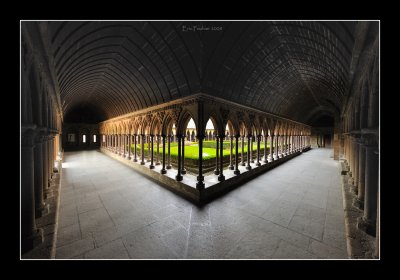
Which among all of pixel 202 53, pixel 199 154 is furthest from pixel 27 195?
pixel 202 53

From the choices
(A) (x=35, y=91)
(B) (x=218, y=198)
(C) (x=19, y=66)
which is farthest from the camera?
(B) (x=218, y=198)

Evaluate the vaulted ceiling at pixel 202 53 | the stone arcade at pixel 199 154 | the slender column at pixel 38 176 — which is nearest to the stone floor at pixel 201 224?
the stone arcade at pixel 199 154

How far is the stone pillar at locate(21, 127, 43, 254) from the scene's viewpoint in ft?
7.30

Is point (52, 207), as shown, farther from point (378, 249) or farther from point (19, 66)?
point (378, 249)

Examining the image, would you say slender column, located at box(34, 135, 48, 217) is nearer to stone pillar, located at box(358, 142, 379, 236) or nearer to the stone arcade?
the stone arcade

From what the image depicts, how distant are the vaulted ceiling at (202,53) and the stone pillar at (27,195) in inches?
82.0

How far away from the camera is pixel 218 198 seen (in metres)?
5.11

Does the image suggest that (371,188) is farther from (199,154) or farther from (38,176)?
(38,176)

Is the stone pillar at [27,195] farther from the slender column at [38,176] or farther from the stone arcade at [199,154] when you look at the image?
the slender column at [38,176]

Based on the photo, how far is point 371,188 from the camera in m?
2.81

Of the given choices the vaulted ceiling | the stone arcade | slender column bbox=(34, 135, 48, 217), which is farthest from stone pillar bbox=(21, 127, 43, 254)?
the vaulted ceiling

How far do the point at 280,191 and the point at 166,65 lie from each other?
231 inches

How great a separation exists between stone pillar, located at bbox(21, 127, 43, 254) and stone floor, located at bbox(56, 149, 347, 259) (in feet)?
1.70

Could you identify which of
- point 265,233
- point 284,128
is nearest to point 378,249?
point 265,233
